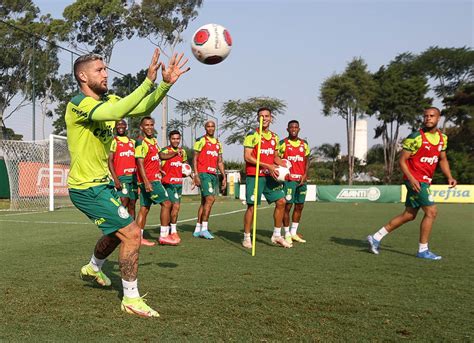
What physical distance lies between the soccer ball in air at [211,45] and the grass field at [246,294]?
2.58m

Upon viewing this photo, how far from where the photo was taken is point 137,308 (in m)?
4.11

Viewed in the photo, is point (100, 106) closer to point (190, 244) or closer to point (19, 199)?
point (190, 244)

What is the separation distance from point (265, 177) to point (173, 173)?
2065 mm

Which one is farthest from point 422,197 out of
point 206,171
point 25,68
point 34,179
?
point 25,68

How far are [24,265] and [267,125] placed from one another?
4421 mm

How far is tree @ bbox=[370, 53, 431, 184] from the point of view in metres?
48.8

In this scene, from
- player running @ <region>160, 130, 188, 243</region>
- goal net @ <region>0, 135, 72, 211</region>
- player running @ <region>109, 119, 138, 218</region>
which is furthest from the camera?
goal net @ <region>0, 135, 72, 211</region>

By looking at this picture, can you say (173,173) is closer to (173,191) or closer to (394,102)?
(173,191)

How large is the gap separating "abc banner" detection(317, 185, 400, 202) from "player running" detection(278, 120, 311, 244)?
22034 millimetres

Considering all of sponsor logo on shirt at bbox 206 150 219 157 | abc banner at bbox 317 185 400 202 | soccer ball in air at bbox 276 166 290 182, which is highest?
sponsor logo on shirt at bbox 206 150 219 157

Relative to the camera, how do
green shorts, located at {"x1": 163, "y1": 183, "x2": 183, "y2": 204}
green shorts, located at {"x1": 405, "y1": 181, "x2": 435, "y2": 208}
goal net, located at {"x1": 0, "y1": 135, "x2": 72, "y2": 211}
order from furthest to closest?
goal net, located at {"x1": 0, "y1": 135, "x2": 72, "y2": 211}, green shorts, located at {"x1": 163, "y1": 183, "x2": 183, "y2": 204}, green shorts, located at {"x1": 405, "y1": 181, "x2": 435, "y2": 208}

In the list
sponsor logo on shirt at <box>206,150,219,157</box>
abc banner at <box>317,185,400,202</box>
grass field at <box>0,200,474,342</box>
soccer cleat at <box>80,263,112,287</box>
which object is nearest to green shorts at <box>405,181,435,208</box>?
grass field at <box>0,200,474,342</box>

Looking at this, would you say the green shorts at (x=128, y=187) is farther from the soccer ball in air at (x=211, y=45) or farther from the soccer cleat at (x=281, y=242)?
the soccer ball in air at (x=211, y=45)

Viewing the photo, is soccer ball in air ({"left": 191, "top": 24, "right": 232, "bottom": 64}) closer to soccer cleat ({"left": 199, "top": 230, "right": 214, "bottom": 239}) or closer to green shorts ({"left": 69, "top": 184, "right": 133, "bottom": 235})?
green shorts ({"left": 69, "top": 184, "right": 133, "bottom": 235})
